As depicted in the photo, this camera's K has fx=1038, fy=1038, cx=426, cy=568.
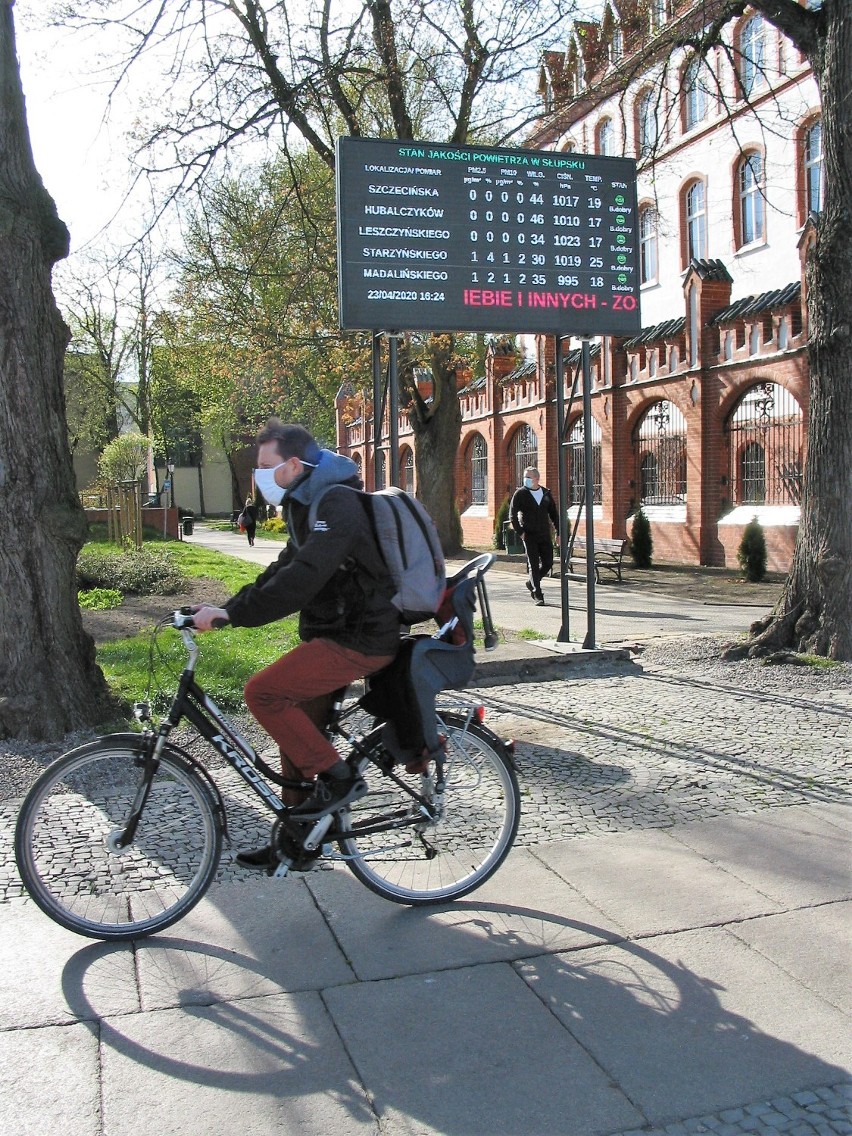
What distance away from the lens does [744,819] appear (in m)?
4.94

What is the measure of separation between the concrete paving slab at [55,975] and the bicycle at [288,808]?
99 mm

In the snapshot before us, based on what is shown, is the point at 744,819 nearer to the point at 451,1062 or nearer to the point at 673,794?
the point at 673,794

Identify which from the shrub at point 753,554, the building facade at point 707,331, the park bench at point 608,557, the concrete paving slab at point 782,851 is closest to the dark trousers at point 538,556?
the building facade at point 707,331

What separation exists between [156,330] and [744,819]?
1828cm

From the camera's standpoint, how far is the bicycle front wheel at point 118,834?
365 cm

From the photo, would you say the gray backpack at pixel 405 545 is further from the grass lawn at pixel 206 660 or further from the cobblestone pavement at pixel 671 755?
the grass lawn at pixel 206 660

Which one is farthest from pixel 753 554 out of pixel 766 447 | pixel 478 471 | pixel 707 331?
pixel 478 471

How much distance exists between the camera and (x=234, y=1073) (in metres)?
2.87

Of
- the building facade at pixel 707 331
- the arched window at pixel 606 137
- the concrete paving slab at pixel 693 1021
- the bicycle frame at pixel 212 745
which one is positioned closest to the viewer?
the concrete paving slab at pixel 693 1021

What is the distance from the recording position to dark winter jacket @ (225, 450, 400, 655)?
11.6 ft

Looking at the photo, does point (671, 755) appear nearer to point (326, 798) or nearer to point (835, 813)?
point (835, 813)

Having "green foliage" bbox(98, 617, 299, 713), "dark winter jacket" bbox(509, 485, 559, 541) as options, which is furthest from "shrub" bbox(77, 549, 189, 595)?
"dark winter jacket" bbox(509, 485, 559, 541)

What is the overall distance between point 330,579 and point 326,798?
0.82 m

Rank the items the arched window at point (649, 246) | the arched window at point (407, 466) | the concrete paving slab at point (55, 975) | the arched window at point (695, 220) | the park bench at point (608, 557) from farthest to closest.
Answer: the arched window at point (407, 466) → the arched window at point (649, 246) → the arched window at point (695, 220) → the park bench at point (608, 557) → the concrete paving slab at point (55, 975)
